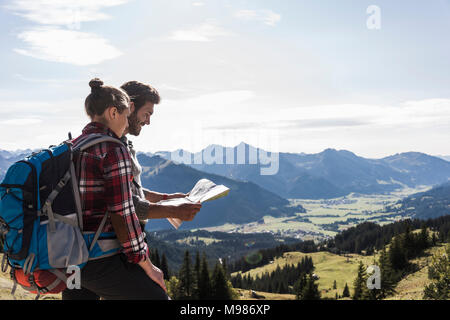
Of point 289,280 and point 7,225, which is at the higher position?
point 7,225

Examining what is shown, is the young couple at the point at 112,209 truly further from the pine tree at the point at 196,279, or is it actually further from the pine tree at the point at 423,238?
the pine tree at the point at 423,238

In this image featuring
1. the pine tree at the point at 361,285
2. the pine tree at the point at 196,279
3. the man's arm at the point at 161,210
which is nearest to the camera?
the man's arm at the point at 161,210

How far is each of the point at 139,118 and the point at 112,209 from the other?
6.48 feet

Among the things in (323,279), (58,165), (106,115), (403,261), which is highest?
(106,115)

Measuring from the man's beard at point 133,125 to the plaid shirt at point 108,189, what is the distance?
1386 mm

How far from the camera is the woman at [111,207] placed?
4.02m

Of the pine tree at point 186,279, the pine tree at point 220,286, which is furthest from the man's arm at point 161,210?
the pine tree at point 186,279

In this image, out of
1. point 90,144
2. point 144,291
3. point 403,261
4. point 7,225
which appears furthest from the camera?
point 403,261
